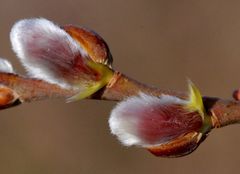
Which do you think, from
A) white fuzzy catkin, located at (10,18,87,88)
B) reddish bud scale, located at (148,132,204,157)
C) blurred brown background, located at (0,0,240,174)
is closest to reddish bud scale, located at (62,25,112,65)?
white fuzzy catkin, located at (10,18,87,88)

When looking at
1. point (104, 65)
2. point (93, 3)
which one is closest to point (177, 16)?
point (93, 3)

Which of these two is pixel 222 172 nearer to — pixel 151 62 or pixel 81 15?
pixel 151 62

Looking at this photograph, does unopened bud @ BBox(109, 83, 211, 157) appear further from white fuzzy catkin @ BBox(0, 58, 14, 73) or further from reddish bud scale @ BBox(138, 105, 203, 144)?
white fuzzy catkin @ BBox(0, 58, 14, 73)

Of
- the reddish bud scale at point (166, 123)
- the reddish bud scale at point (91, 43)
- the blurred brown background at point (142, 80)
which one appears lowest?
the blurred brown background at point (142, 80)

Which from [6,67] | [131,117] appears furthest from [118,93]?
[6,67]

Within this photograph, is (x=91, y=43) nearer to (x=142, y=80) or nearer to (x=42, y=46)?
(x=42, y=46)

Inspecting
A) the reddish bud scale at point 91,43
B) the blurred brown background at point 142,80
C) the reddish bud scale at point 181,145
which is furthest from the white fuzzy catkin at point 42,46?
the blurred brown background at point 142,80

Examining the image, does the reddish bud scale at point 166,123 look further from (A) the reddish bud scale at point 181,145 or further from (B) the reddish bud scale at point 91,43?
(B) the reddish bud scale at point 91,43

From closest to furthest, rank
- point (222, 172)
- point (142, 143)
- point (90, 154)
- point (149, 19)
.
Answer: point (142, 143), point (222, 172), point (90, 154), point (149, 19)
